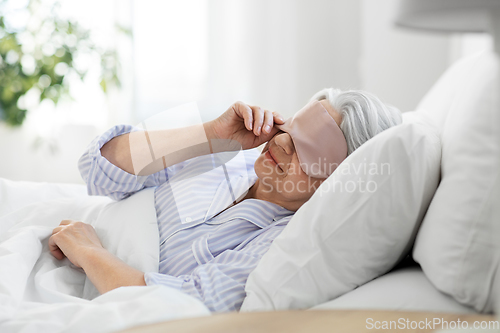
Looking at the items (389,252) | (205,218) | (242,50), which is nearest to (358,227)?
(389,252)

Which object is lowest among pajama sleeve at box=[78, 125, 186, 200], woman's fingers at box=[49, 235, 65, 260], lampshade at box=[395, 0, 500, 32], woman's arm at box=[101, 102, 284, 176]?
woman's fingers at box=[49, 235, 65, 260]

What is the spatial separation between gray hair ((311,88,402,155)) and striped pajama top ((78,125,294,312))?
0.24 metres

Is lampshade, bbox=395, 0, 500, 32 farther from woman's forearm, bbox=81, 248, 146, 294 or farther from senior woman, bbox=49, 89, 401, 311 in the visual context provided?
woman's forearm, bbox=81, 248, 146, 294

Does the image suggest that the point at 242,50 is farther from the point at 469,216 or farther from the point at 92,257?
the point at 469,216

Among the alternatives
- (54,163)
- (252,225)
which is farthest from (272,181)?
(54,163)

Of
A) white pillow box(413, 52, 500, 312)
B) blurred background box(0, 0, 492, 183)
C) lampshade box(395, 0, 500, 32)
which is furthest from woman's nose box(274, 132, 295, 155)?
blurred background box(0, 0, 492, 183)

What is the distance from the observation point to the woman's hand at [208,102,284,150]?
3.34 ft

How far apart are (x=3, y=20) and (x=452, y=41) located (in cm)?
263

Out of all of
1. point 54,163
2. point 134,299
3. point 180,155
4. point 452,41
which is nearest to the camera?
point 134,299

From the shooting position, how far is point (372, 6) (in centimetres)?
232

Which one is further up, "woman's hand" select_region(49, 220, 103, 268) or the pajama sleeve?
the pajama sleeve

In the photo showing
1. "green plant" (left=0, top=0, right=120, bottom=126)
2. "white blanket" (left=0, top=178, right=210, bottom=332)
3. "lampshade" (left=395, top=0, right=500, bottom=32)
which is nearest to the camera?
"lampshade" (left=395, top=0, right=500, bottom=32)

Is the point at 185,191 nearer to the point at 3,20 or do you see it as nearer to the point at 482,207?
the point at 482,207

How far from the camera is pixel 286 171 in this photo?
100 cm
